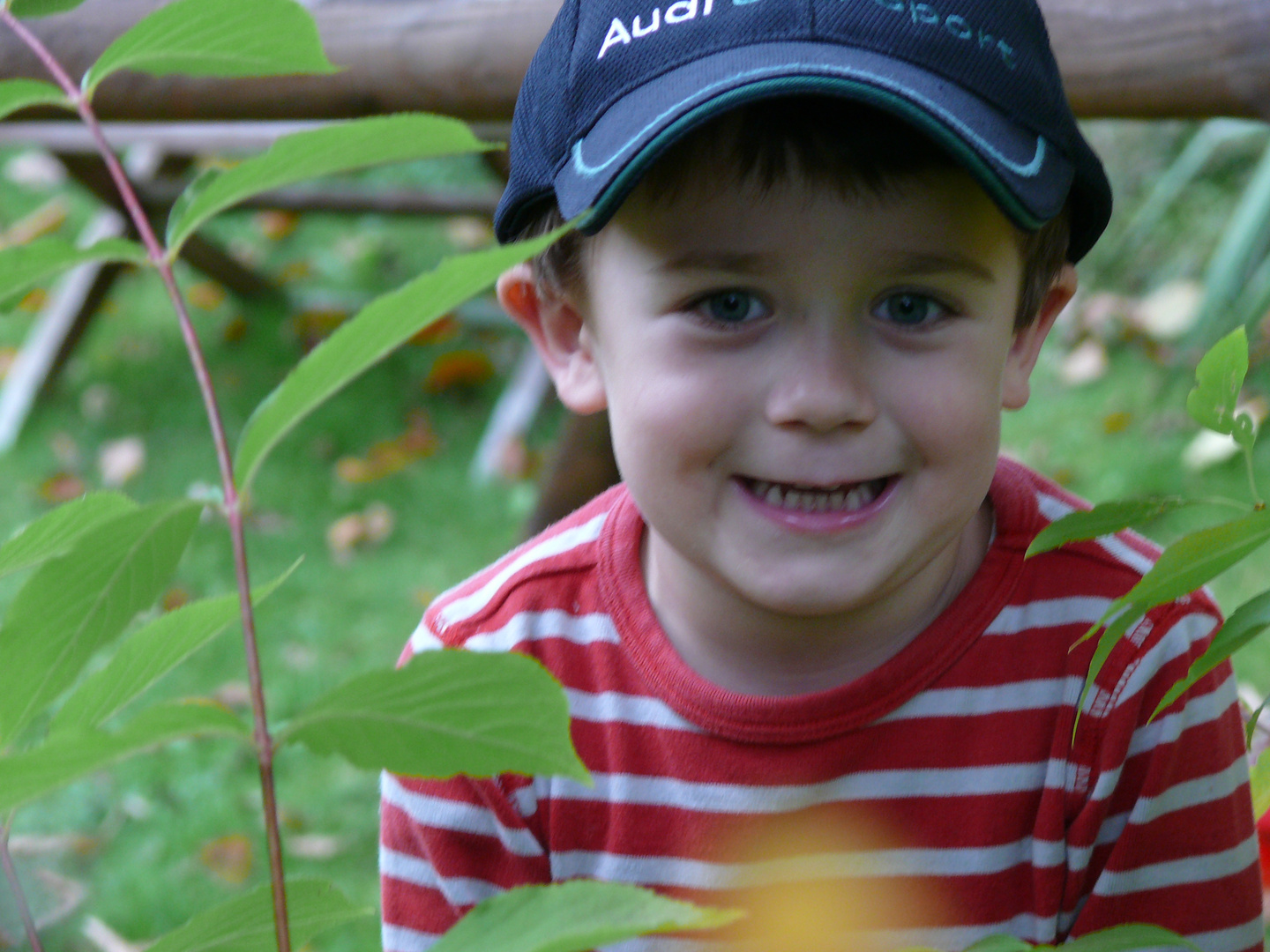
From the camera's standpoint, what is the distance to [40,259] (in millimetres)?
557

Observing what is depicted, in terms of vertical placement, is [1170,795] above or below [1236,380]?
below

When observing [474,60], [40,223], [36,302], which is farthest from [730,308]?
[40,223]

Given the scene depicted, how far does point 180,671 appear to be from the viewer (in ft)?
9.55

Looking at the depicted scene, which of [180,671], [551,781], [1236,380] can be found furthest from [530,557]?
[180,671]

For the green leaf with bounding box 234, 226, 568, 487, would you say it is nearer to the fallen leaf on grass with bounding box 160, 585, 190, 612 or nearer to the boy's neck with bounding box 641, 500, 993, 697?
the boy's neck with bounding box 641, 500, 993, 697

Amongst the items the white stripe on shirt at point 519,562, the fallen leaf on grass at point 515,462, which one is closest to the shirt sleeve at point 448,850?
the white stripe on shirt at point 519,562

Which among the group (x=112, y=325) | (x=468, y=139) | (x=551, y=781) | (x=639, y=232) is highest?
(x=468, y=139)

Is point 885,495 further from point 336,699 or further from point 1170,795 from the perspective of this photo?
point 336,699

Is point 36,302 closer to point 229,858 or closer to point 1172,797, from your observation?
point 229,858

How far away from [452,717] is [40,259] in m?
0.25

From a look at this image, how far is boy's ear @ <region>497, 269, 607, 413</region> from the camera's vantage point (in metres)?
1.20

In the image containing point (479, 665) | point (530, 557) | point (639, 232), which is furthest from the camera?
point (530, 557)

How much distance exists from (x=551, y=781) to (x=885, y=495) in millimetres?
428

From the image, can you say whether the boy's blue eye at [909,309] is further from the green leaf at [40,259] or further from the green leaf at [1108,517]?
the green leaf at [40,259]
